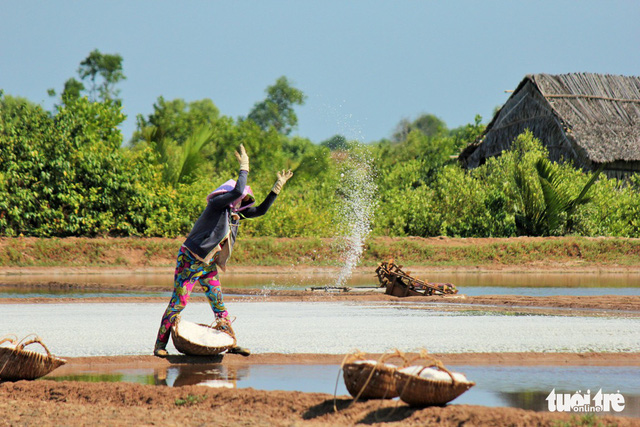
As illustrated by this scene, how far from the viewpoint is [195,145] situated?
119 ft

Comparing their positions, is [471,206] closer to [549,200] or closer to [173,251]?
[549,200]

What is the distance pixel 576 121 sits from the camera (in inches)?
1746

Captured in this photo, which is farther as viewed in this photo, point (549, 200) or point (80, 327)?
point (549, 200)

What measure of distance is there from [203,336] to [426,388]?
12.0ft

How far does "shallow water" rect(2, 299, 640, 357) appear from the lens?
10.3 meters

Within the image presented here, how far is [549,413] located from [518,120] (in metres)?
42.7

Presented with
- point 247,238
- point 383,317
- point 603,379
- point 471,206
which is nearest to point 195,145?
point 247,238

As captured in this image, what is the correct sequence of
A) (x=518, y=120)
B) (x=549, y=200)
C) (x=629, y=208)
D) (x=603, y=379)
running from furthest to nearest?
(x=518, y=120), (x=629, y=208), (x=549, y=200), (x=603, y=379)

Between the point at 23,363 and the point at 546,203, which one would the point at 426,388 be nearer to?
the point at 23,363

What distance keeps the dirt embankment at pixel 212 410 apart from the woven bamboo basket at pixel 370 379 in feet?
0.28

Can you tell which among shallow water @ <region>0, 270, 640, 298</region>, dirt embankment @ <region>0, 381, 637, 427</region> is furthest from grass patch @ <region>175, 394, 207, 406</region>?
shallow water @ <region>0, 270, 640, 298</region>

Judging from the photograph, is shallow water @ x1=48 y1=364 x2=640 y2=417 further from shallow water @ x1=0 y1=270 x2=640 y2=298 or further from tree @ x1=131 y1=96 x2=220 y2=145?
tree @ x1=131 y1=96 x2=220 y2=145

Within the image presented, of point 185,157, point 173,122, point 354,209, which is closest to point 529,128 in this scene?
point 354,209

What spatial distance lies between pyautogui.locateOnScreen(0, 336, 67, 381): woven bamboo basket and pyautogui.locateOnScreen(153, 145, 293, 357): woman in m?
1.52
